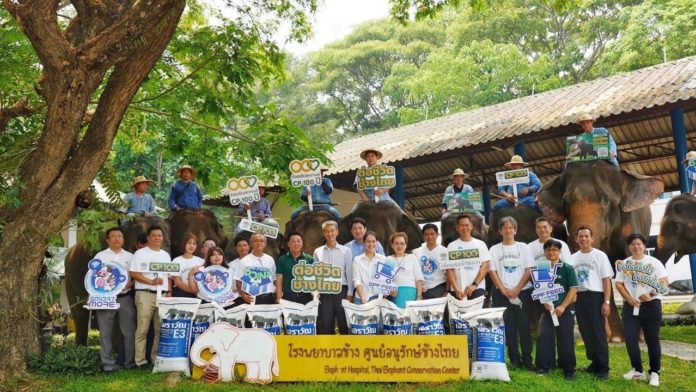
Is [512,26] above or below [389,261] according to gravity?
above

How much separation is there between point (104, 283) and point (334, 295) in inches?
99.7

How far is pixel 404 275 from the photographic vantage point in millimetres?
7496

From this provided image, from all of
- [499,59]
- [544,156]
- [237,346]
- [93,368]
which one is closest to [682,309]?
[544,156]

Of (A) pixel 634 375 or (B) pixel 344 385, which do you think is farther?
(A) pixel 634 375

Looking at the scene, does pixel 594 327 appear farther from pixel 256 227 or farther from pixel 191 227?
pixel 191 227

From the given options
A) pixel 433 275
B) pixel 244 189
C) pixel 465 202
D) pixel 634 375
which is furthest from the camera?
pixel 465 202

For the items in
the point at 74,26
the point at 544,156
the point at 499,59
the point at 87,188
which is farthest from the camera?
the point at 499,59

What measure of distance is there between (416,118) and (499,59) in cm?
471

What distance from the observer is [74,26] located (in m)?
8.76

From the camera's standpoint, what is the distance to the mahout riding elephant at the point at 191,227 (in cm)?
972

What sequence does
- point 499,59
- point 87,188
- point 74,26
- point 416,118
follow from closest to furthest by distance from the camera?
point 87,188 → point 74,26 → point 499,59 → point 416,118

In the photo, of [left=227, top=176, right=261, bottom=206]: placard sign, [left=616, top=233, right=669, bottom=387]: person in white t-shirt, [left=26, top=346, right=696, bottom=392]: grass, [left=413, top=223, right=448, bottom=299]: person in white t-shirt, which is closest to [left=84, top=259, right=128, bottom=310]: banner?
[left=26, top=346, right=696, bottom=392]: grass

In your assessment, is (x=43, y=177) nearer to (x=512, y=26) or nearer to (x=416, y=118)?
(x=416, y=118)

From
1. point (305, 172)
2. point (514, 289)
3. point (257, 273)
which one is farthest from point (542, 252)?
point (305, 172)
